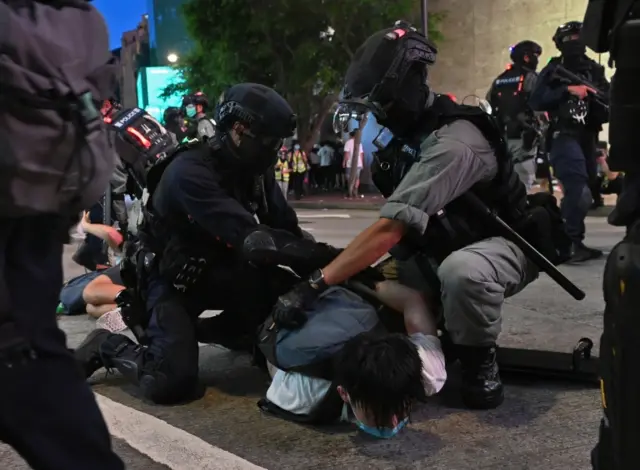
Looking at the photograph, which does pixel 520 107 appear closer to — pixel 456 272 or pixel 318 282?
pixel 456 272

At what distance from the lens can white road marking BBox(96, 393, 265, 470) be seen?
243cm

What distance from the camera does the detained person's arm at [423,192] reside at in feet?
8.82

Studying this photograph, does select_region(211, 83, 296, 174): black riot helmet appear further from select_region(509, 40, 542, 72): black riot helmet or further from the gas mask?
the gas mask

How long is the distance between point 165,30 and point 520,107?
135 feet

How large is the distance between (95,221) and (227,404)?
336 centimetres

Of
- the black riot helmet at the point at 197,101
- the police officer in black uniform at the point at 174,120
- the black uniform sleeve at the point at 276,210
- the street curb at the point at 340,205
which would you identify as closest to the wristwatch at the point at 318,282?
the black uniform sleeve at the point at 276,210

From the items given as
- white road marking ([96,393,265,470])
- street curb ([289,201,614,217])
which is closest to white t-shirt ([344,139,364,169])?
street curb ([289,201,614,217])

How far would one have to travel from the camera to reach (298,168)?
18.7 metres

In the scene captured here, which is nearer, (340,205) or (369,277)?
(369,277)

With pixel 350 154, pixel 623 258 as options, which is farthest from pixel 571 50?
pixel 350 154

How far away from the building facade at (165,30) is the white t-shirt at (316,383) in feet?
142

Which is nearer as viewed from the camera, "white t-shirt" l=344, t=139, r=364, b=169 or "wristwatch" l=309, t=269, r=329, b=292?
"wristwatch" l=309, t=269, r=329, b=292

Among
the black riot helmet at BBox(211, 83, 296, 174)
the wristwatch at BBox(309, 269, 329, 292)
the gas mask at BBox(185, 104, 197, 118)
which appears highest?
the gas mask at BBox(185, 104, 197, 118)

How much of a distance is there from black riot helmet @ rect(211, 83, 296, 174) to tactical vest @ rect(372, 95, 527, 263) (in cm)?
50
